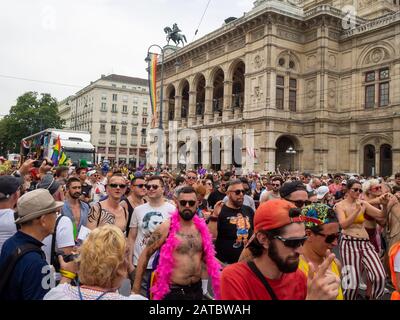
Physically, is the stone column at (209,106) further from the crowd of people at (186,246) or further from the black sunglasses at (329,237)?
the black sunglasses at (329,237)

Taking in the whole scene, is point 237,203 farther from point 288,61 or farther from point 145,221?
point 288,61

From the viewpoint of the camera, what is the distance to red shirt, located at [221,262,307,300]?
7.52 ft

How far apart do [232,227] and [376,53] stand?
30.8 metres

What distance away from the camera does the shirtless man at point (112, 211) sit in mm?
5488

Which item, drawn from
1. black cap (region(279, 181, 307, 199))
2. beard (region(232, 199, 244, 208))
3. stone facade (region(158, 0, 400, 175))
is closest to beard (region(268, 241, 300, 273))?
black cap (region(279, 181, 307, 199))

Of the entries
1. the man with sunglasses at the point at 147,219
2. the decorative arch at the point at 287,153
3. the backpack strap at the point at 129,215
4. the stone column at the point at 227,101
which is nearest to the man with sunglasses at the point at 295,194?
the man with sunglasses at the point at 147,219

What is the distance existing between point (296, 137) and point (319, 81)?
17.9ft

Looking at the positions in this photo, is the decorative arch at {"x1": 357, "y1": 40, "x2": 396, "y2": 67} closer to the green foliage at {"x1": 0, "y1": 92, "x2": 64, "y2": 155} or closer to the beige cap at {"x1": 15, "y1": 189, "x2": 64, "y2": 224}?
the beige cap at {"x1": 15, "y1": 189, "x2": 64, "y2": 224}

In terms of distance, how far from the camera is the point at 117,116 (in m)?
83.5

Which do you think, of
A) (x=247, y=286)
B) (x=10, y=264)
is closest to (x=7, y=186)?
(x=10, y=264)

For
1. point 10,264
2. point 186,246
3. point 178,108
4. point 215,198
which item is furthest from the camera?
point 178,108

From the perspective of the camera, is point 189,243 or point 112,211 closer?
point 189,243

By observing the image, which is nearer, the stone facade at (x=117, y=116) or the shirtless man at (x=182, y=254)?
the shirtless man at (x=182, y=254)

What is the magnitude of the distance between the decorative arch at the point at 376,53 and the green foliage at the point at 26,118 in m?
56.6
